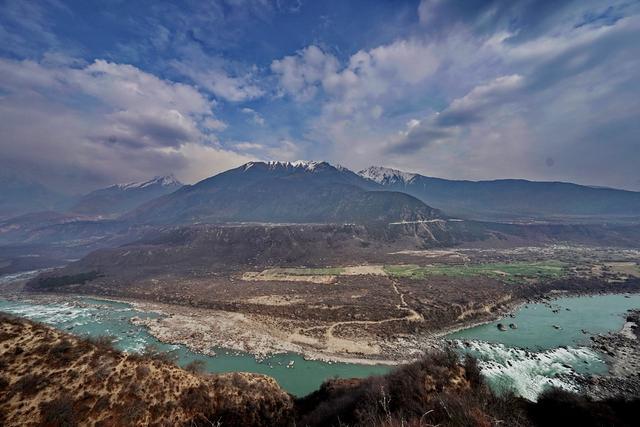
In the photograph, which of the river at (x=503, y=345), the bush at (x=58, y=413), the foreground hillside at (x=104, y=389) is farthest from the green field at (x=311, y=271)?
the bush at (x=58, y=413)

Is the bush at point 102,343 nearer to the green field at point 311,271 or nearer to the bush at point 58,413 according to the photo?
the bush at point 58,413

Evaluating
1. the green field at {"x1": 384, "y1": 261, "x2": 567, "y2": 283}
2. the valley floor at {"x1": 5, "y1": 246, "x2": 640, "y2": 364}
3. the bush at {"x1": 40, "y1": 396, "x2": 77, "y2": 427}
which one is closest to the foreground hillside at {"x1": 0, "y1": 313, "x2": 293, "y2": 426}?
the bush at {"x1": 40, "y1": 396, "x2": 77, "y2": 427}

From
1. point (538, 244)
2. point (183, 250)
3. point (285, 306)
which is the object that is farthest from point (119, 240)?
point (538, 244)

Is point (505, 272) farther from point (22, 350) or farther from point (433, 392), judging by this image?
point (22, 350)

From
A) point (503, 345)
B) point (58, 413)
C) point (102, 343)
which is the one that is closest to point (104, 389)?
point (58, 413)

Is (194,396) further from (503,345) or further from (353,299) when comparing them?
(353,299)
